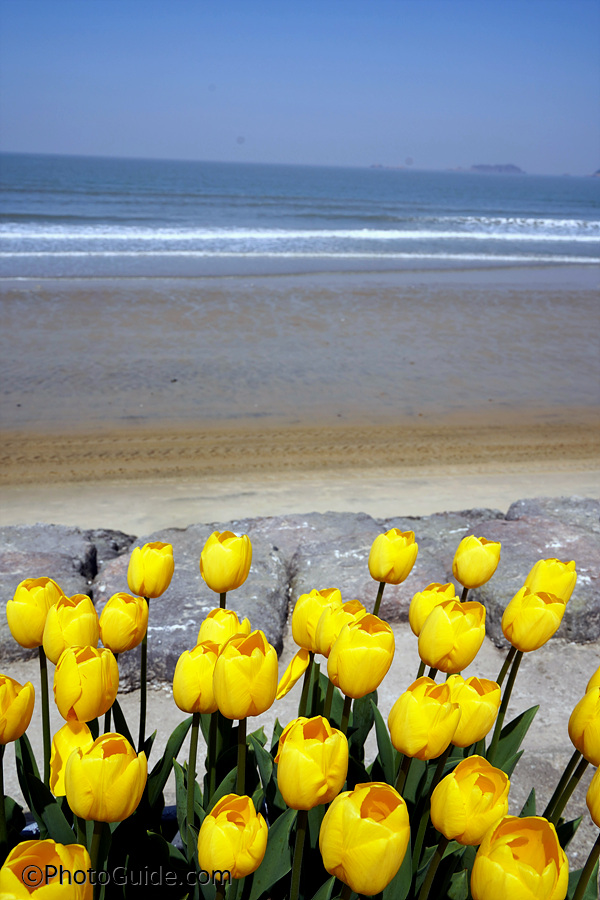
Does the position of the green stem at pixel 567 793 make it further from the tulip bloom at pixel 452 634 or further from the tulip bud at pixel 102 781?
the tulip bud at pixel 102 781

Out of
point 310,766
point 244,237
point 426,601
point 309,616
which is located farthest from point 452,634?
point 244,237

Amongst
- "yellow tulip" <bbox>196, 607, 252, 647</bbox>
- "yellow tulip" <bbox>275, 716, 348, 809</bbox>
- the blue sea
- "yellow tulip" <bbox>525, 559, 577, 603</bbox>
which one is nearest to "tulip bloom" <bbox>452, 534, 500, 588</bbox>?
"yellow tulip" <bbox>525, 559, 577, 603</bbox>

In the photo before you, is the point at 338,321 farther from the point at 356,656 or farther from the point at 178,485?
the point at 356,656

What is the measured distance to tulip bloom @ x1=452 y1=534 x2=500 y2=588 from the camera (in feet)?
4.54

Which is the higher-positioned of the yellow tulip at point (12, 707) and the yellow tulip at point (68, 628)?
the yellow tulip at point (68, 628)

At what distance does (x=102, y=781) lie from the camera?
89 cm

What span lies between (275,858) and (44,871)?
19.4 inches

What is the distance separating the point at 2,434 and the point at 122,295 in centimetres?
619

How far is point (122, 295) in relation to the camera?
11.7m

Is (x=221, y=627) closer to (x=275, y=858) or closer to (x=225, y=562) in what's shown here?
(x=225, y=562)

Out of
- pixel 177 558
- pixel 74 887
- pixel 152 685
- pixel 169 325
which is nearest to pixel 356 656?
pixel 74 887

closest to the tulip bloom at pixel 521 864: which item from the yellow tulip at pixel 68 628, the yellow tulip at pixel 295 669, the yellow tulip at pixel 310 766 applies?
the yellow tulip at pixel 310 766

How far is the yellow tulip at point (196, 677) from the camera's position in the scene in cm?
105

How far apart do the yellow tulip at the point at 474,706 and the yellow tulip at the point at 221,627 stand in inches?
13.0
